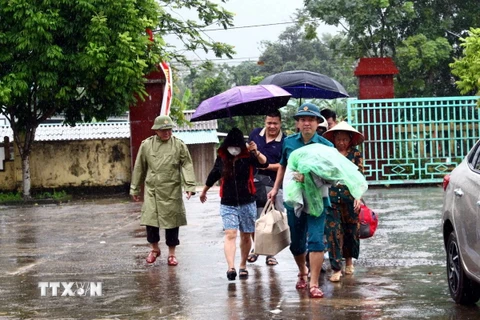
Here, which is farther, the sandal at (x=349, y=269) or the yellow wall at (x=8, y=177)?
the yellow wall at (x=8, y=177)

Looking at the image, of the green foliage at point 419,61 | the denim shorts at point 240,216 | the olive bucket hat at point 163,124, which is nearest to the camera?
the denim shorts at point 240,216

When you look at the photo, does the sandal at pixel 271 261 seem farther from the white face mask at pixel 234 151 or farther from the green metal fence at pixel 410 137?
the green metal fence at pixel 410 137

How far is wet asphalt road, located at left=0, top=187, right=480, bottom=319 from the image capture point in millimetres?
7266

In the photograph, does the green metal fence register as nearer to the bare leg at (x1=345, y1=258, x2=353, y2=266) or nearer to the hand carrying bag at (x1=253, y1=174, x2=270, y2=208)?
the hand carrying bag at (x1=253, y1=174, x2=270, y2=208)

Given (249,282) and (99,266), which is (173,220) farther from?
(249,282)

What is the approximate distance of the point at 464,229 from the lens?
265 inches

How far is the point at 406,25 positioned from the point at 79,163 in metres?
14.4

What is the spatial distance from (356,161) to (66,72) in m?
14.6

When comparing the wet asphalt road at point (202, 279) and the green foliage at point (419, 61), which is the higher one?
the green foliage at point (419, 61)

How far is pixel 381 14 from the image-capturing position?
107 ft

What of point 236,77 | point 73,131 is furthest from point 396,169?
point 236,77

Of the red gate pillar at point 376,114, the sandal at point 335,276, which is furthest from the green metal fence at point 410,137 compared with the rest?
the sandal at point 335,276

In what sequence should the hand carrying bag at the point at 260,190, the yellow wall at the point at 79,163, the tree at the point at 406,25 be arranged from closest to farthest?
1. the hand carrying bag at the point at 260,190
2. the yellow wall at the point at 79,163
3. the tree at the point at 406,25

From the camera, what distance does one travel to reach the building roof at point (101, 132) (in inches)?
1050
